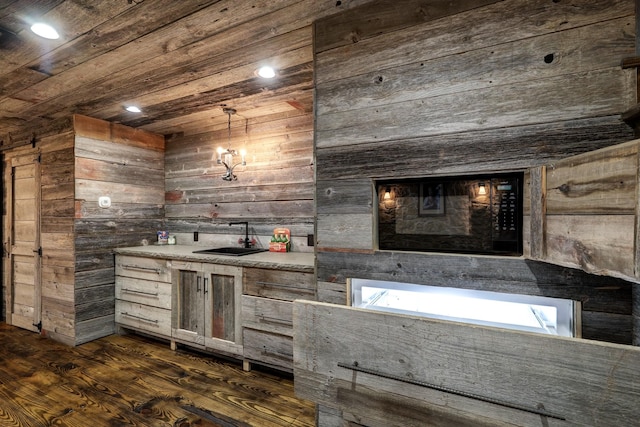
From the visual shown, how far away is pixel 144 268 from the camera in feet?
9.55

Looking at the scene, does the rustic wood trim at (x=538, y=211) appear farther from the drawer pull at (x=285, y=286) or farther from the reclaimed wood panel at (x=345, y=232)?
the drawer pull at (x=285, y=286)

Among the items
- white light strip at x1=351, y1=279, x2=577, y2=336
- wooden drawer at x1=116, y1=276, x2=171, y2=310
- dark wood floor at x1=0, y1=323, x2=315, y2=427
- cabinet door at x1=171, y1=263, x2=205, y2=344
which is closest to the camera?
white light strip at x1=351, y1=279, x2=577, y2=336

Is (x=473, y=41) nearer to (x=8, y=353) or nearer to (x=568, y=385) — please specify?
(x=568, y=385)

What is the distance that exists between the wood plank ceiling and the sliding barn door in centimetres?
66

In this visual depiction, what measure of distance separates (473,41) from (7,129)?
4.56 metres

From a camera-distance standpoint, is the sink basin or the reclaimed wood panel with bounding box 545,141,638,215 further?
the sink basin

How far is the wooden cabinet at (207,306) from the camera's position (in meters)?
2.42

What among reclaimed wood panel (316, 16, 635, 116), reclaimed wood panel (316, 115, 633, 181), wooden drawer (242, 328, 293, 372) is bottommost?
wooden drawer (242, 328, 293, 372)

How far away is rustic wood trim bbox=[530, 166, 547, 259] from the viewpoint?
1.04m

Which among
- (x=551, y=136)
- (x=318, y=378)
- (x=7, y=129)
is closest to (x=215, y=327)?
(x=318, y=378)

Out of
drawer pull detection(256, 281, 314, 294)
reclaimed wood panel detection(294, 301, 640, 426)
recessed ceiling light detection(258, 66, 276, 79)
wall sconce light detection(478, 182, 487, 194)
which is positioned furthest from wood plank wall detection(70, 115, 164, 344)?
wall sconce light detection(478, 182, 487, 194)

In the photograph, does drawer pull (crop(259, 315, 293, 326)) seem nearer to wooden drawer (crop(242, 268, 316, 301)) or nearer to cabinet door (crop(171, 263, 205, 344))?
wooden drawer (crop(242, 268, 316, 301))

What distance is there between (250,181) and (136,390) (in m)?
1.97

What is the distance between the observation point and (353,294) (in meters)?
1.51
